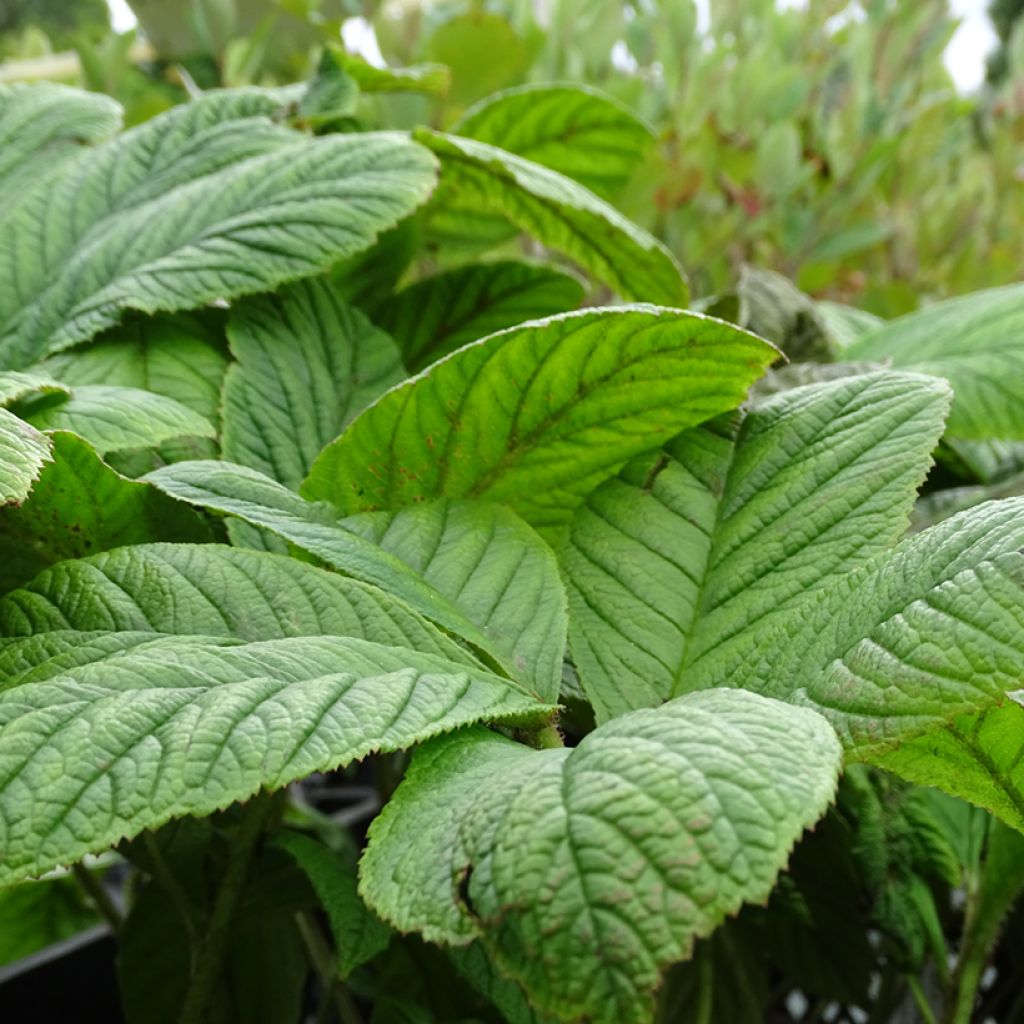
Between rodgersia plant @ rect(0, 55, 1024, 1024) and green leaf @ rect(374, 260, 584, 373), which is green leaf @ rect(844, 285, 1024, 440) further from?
green leaf @ rect(374, 260, 584, 373)

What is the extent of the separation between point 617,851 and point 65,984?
0.69m

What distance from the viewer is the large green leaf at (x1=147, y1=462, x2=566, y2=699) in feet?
1.41

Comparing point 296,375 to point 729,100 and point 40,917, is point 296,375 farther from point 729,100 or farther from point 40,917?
point 729,100

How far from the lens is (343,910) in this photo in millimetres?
497

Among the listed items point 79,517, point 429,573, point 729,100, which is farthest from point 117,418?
point 729,100

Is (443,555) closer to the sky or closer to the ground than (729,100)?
closer to the ground

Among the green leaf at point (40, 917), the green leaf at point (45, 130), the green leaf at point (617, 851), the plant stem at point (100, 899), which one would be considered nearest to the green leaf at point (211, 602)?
the green leaf at point (617, 851)

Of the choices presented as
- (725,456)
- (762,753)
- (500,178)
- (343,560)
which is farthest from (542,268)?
(762,753)

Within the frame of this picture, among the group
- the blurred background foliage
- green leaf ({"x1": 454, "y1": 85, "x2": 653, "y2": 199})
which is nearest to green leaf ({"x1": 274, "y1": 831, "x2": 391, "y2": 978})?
green leaf ({"x1": 454, "y1": 85, "x2": 653, "y2": 199})

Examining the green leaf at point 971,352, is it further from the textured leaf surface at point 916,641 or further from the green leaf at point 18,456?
the green leaf at point 18,456

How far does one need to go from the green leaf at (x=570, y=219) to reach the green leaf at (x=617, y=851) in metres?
0.36

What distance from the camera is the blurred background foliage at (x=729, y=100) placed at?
1.06 meters

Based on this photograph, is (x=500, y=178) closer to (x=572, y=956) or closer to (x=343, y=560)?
(x=343, y=560)

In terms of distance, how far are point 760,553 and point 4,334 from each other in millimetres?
414
